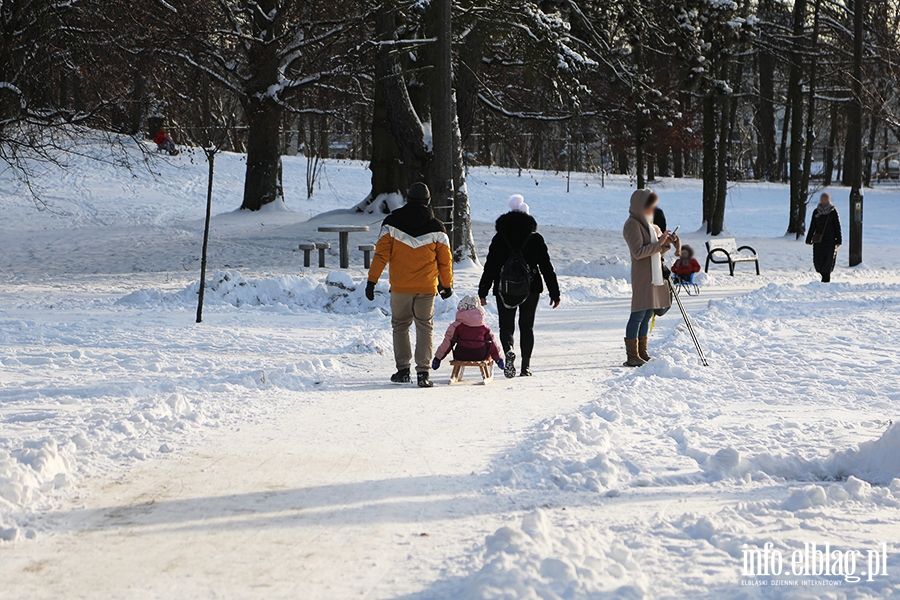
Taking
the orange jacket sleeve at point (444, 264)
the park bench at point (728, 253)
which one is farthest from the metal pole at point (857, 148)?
the orange jacket sleeve at point (444, 264)

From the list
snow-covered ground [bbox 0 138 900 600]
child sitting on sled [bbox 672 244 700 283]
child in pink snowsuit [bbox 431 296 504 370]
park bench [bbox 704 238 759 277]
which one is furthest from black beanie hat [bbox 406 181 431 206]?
park bench [bbox 704 238 759 277]

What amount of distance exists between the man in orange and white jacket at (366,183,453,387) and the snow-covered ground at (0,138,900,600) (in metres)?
0.43

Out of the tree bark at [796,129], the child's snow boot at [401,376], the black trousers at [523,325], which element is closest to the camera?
the child's snow boot at [401,376]

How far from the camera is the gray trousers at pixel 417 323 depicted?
344 inches

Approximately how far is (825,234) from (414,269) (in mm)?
11766

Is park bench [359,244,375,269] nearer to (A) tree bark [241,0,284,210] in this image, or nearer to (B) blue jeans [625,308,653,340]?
(A) tree bark [241,0,284,210]

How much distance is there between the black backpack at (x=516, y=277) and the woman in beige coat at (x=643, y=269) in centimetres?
117

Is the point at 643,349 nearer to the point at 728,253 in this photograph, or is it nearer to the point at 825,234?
the point at 825,234

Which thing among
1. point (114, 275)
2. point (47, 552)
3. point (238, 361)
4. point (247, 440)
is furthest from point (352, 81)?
point (47, 552)

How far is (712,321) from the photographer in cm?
1255

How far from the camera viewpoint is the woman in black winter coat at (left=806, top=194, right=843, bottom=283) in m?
17.8

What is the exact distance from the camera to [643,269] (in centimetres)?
977

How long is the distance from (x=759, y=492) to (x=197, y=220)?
1108 inches

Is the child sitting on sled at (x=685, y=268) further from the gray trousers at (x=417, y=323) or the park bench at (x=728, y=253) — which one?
the gray trousers at (x=417, y=323)
